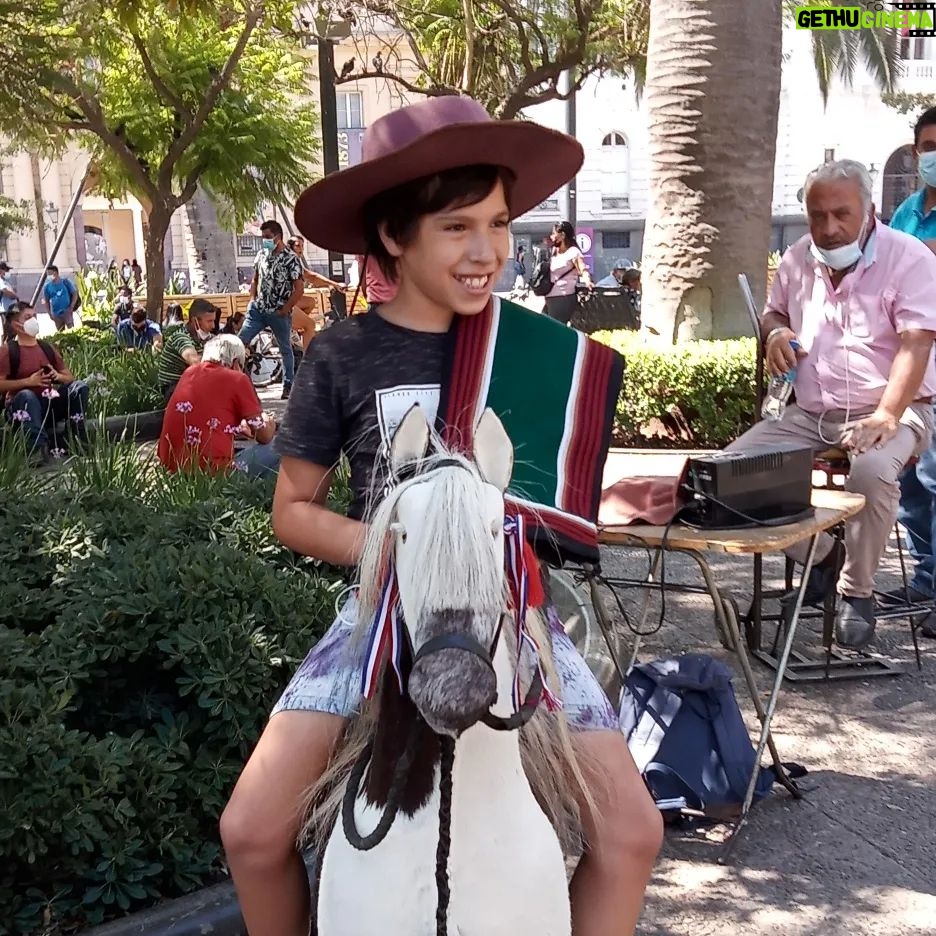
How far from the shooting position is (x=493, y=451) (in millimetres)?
1754

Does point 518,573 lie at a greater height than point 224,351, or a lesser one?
greater

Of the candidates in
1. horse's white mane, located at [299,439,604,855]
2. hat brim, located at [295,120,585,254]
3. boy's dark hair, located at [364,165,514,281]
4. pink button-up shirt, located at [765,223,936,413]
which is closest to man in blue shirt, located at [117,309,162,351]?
pink button-up shirt, located at [765,223,936,413]

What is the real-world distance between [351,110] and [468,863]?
49367 millimetres

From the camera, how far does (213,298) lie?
18.7 m

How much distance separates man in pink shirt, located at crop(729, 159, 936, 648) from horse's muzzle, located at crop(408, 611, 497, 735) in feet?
9.82

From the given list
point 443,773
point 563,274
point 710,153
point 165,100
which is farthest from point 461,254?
point 165,100

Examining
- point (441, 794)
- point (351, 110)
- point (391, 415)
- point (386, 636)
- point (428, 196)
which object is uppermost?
point (351, 110)

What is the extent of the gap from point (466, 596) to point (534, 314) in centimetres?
89

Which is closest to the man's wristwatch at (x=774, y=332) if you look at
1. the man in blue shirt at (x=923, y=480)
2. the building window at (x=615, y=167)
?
the man in blue shirt at (x=923, y=480)

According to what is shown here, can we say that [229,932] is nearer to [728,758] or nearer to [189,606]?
[189,606]

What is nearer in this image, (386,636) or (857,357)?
(386,636)

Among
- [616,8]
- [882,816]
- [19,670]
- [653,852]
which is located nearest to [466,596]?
[653,852]

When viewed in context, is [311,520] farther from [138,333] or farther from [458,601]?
[138,333]

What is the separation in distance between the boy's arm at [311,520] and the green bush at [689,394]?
6294 mm
